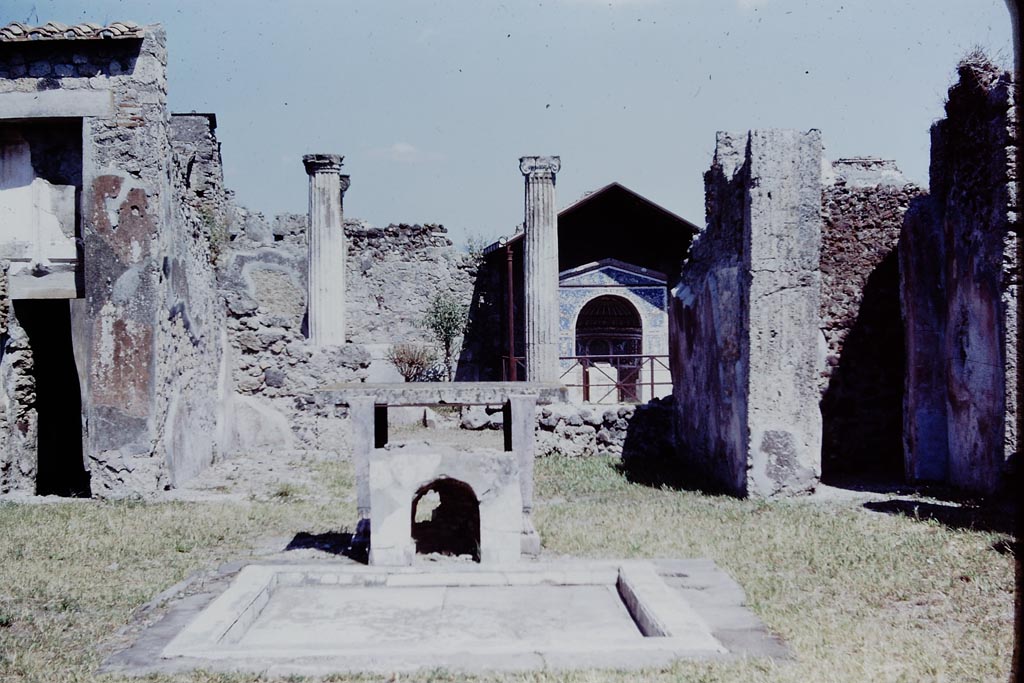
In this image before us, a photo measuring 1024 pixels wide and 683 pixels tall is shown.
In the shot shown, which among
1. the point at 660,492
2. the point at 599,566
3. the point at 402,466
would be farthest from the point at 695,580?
the point at 660,492

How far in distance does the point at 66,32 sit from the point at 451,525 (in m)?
5.83

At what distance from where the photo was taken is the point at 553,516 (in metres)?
7.07

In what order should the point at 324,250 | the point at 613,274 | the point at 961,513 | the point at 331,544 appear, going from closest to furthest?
the point at 331,544 → the point at 961,513 → the point at 324,250 → the point at 613,274

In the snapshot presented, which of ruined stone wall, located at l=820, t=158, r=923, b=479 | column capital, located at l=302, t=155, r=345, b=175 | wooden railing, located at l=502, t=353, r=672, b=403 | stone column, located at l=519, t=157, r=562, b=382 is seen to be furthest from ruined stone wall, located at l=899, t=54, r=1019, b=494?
column capital, located at l=302, t=155, r=345, b=175

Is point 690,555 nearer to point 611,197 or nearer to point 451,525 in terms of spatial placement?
point 451,525

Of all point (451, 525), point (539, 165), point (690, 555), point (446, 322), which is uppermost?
point (539, 165)

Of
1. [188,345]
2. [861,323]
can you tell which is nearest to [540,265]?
[861,323]

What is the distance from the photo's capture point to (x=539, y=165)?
619 inches

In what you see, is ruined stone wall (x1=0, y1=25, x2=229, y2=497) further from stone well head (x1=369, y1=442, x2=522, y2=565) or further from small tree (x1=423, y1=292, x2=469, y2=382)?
small tree (x1=423, y1=292, x2=469, y2=382)

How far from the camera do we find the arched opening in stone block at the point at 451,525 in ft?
19.5

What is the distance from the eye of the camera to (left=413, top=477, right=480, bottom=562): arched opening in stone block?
19.5 ft

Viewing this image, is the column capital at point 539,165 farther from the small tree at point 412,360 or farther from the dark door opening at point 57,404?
the dark door opening at point 57,404

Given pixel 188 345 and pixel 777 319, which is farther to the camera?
pixel 188 345

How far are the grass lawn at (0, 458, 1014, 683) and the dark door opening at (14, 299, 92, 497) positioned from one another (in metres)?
2.05
